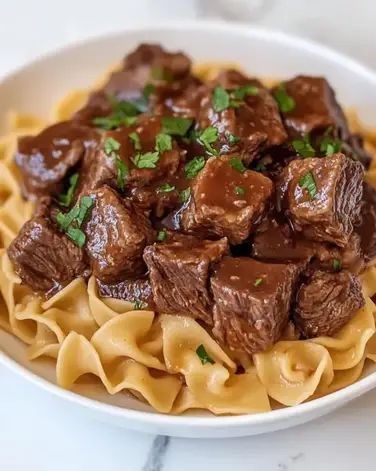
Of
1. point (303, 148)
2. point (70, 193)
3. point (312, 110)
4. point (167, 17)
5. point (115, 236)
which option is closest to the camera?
point (115, 236)

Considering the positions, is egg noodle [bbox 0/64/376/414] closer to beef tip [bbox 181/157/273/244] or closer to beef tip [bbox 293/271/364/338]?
beef tip [bbox 293/271/364/338]

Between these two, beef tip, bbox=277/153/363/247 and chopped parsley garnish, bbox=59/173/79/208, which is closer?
beef tip, bbox=277/153/363/247

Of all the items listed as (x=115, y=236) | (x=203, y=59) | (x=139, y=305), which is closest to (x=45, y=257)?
(x=115, y=236)

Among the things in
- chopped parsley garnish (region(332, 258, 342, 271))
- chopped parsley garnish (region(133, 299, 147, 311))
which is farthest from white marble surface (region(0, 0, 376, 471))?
chopped parsley garnish (region(332, 258, 342, 271))

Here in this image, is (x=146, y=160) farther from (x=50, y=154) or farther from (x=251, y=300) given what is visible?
(x=251, y=300)

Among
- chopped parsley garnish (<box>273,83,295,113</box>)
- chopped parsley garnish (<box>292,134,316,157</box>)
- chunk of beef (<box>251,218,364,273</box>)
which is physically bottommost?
chunk of beef (<box>251,218,364,273</box>)

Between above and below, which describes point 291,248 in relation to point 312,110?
below

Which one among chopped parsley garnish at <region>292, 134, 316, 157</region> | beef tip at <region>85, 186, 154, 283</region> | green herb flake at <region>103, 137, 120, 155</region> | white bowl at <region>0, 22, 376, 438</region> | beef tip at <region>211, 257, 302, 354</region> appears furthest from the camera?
white bowl at <region>0, 22, 376, 438</region>
